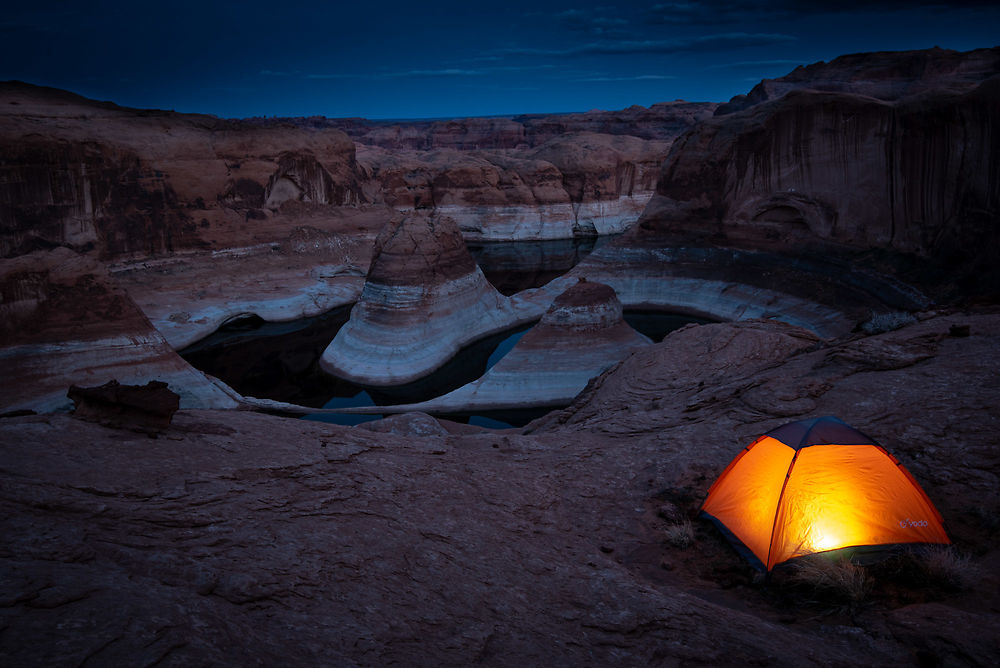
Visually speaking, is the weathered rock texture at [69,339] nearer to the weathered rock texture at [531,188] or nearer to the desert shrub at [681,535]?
the desert shrub at [681,535]

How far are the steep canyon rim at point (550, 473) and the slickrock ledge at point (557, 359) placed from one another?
14.1ft

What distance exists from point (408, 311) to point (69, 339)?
10163 mm

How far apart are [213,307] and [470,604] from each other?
28157 millimetres

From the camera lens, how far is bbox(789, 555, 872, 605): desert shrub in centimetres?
452

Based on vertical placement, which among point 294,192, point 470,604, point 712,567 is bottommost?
point 712,567

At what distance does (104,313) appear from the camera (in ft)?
53.3

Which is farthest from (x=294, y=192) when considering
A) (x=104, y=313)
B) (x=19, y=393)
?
(x=19, y=393)

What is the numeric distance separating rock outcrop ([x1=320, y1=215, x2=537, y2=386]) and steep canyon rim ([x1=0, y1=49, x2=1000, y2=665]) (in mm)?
423

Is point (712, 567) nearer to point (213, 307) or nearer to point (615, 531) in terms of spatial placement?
point (615, 531)

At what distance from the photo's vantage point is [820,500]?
5.43 metres

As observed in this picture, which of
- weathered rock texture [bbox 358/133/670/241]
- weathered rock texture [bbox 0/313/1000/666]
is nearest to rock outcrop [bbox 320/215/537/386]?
weathered rock texture [bbox 0/313/1000/666]

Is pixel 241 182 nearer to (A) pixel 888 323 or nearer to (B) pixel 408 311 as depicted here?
(B) pixel 408 311

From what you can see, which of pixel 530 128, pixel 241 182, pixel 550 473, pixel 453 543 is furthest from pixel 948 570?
pixel 530 128

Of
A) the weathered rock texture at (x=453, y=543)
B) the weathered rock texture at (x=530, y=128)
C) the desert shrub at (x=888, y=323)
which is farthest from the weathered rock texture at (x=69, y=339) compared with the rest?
the weathered rock texture at (x=530, y=128)
